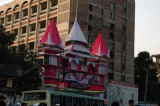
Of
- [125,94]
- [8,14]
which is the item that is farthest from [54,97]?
[8,14]

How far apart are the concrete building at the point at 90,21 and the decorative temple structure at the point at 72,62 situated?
33.4ft

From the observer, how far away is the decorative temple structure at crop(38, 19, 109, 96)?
121 feet

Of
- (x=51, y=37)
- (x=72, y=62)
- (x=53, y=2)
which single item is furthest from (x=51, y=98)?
(x=53, y=2)

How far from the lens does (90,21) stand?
178 feet

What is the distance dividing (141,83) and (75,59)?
117 ft

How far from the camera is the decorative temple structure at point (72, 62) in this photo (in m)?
36.8

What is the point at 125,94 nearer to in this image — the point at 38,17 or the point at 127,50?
the point at 127,50

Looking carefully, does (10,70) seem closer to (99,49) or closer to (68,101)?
(68,101)

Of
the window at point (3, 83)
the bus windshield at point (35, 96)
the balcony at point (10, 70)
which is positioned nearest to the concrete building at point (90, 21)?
the window at point (3, 83)

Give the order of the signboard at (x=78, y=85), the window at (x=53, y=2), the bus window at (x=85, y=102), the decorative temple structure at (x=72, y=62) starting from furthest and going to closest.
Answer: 1. the window at (x=53, y=2)
2. the signboard at (x=78, y=85)
3. the decorative temple structure at (x=72, y=62)
4. the bus window at (x=85, y=102)

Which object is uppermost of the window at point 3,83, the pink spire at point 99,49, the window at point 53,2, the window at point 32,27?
the window at point 53,2

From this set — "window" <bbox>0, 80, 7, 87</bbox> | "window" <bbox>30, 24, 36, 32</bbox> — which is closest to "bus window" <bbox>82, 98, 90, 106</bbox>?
"window" <bbox>0, 80, 7, 87</bbox>

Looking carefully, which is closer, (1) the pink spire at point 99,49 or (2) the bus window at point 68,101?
(2) the bus window at point 68,101

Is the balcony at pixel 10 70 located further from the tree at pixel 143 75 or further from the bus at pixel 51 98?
the tree at pixel 143 75
